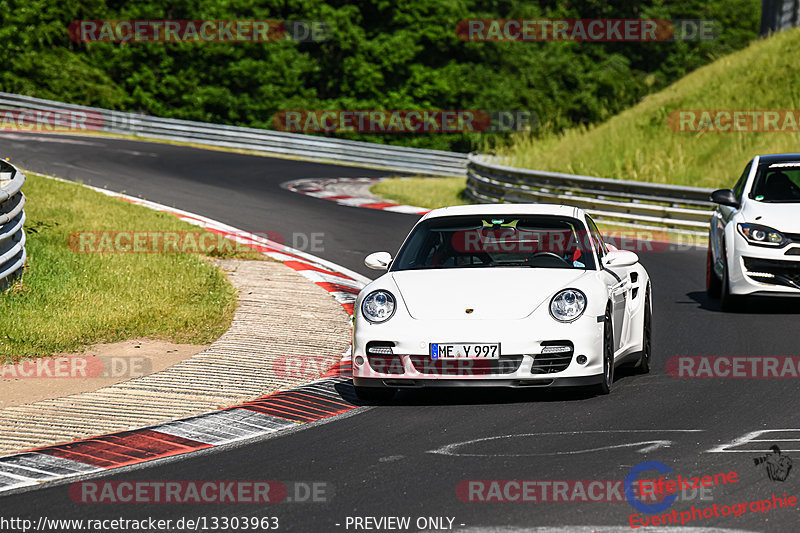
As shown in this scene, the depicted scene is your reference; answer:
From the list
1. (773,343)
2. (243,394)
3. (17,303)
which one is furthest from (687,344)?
(17,303)

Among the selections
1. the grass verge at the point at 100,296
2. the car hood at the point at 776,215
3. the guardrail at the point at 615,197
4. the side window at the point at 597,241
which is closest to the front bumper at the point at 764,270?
the car hood at the point at 776,215

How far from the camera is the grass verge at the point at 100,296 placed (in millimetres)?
10820

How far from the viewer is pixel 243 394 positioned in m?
8.74

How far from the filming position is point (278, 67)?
2082 inches

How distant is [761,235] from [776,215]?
0.26 metres

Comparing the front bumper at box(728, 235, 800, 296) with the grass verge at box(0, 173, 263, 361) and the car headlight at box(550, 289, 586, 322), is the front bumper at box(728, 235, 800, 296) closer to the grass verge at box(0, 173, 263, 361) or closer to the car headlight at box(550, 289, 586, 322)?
the car headlight at box(550, 289, 586, 322)

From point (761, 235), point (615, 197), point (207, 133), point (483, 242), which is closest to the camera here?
point (483, 242)

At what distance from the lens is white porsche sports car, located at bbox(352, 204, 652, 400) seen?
8.08m

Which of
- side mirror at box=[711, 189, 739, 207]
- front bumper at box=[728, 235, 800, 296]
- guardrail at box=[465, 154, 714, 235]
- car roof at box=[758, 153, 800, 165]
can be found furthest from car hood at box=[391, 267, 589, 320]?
guardrail at box=[465, 154, 714, 235]

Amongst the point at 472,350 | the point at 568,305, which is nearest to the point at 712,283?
the point at 568,305

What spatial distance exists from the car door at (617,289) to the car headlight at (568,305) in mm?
513

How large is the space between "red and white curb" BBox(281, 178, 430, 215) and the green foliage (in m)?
19.3

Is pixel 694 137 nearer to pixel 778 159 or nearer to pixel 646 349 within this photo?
pixel 778 159

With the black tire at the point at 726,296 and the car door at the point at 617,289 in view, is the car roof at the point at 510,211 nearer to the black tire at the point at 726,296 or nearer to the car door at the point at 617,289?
the car door at the point at 617,289
